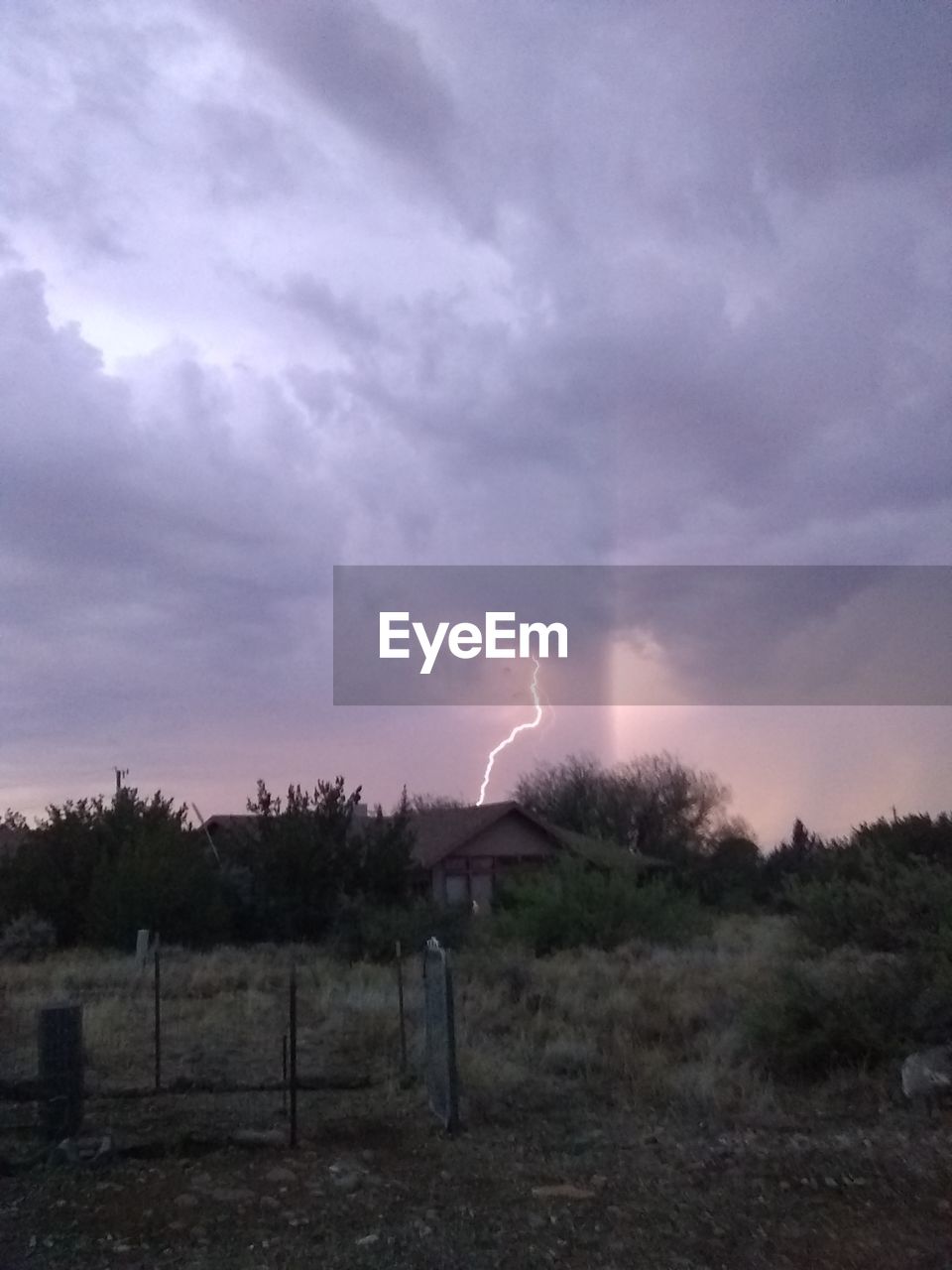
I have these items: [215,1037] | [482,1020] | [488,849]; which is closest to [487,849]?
[488,849]

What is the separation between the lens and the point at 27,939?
34.4m

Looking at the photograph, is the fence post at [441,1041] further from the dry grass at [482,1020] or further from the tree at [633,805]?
the tree at [633,805]

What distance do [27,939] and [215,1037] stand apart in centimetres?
1814

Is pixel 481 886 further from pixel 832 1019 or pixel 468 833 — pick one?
pixel 832 1019

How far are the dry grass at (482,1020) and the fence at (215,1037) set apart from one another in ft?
0.21

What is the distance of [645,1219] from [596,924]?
21686 millimetres

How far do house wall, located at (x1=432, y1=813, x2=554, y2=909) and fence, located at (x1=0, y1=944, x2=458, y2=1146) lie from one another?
52.3ft

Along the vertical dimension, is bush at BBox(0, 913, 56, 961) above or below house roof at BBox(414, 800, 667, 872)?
below

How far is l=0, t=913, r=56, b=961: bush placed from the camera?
1325 inches

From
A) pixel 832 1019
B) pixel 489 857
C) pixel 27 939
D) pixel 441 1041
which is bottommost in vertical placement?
pixel 27 939

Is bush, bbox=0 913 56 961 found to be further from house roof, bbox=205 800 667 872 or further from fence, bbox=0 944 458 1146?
house roof, bbox=205 800 667 872

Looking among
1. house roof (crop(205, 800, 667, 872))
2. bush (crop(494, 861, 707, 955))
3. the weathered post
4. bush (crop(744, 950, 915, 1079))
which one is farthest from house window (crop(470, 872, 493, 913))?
the weathered post

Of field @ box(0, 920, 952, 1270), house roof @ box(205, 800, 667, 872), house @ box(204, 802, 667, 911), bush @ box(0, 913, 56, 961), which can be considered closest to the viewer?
field @ box(0, 920, 952, 1270)

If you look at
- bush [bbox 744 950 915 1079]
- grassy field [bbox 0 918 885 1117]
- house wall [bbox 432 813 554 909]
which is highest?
house wall [bbox 432 813 554 909]
